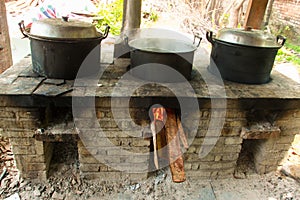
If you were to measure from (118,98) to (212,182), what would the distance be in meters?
1.43

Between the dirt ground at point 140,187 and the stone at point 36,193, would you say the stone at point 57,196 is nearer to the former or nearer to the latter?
the dirt ground at point 140,187

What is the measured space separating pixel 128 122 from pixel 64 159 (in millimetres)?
1005

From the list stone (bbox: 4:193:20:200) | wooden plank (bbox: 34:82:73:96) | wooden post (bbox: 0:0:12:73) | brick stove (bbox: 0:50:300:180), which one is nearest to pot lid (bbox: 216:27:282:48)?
brick stove (bbox: 0:50:300:180)

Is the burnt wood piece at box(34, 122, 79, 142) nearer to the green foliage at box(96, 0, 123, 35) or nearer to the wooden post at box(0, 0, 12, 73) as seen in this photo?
the wooden post at box(0, 0, 12, 73)

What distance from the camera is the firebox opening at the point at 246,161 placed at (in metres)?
2.79

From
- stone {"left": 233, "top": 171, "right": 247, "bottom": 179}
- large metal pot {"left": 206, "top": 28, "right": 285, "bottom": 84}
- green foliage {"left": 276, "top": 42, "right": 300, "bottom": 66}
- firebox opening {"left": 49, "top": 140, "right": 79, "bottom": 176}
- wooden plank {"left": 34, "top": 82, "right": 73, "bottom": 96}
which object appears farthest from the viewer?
green foliage {"left": 276, "top": 42, "right": 300, "bottom": 66}

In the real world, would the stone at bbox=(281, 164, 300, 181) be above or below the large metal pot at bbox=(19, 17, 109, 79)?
below

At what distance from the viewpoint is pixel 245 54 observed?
2461mm

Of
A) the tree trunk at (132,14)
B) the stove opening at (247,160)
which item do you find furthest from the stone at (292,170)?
the tree trunk at (132,14)

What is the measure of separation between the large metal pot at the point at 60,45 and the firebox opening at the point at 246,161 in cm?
211

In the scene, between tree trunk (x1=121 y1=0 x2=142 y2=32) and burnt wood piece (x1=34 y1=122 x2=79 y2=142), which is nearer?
burnt wood piece (x1=34 y1=122 x2=79 y2=142)

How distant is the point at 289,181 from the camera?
2.71 m

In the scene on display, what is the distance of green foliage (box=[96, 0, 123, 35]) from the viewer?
6.79 metres

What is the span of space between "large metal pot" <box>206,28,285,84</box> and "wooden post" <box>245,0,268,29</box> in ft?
2.17
